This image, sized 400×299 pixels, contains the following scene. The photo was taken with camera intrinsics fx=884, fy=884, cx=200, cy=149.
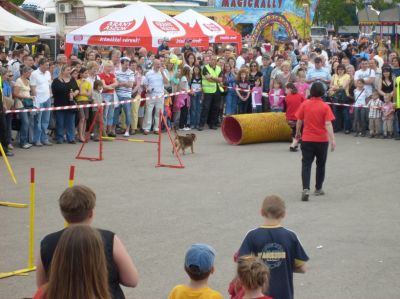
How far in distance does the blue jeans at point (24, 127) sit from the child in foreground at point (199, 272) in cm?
1386

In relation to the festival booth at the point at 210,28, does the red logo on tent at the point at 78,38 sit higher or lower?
Result: lower

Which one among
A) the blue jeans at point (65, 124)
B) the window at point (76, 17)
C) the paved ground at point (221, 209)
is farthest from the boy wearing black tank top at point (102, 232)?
the window at point (76, 17)

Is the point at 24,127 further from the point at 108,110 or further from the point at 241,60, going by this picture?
the point at 241,60

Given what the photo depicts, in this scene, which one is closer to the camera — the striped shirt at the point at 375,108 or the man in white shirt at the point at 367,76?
the striped shirt at the point at 375,108

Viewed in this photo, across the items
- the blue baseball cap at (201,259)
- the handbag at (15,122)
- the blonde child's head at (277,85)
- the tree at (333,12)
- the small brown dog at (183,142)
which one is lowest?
the small brown dog at (183,142)

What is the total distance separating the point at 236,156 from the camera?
711 inches

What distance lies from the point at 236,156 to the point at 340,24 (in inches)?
2193

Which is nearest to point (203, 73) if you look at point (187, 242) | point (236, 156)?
point (236, 156)

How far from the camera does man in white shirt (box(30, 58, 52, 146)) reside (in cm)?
1895

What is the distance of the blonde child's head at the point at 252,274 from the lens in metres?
5.26

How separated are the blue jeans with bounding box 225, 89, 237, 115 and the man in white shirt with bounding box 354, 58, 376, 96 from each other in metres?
3.23

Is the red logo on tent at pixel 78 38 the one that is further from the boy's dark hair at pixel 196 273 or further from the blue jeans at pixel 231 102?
the boy's dark hair at pixel 196 273

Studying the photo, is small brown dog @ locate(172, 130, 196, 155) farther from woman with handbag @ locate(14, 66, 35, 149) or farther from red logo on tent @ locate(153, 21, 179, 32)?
A: red logo on tent @ locate(153, 21, 179, 32)

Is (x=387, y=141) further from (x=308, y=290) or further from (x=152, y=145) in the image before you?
(x=308, y=290)
